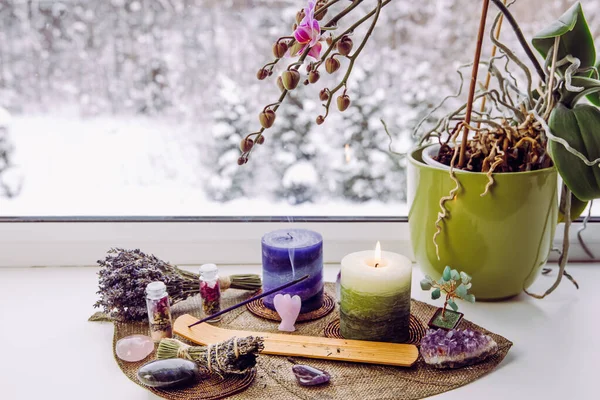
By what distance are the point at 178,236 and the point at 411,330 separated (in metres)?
0.50

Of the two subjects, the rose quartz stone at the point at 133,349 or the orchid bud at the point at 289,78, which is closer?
the orchid bud at the point at 289,78

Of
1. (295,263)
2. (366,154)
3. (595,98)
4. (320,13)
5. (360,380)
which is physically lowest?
(360,380)

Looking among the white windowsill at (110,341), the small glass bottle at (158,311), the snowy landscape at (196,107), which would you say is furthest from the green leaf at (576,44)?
the small glass bottle at (158,311)

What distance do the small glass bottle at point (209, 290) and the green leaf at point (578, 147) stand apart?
51 centimetres

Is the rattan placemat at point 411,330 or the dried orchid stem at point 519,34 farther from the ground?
the dried orchid stem at point 519,34

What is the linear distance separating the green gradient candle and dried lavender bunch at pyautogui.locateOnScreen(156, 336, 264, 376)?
0.46ft

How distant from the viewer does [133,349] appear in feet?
2.59

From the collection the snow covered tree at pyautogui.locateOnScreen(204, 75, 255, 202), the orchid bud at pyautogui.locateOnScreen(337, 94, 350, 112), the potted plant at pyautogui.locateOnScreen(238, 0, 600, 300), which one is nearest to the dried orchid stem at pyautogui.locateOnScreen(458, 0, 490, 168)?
the potted plant at pyautogui.locateOnScreen(238, 0, 600, 300)

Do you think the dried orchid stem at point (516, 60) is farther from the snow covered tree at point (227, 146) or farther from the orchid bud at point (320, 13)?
the snow covered tree at point (227, 146)

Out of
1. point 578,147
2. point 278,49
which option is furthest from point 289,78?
point 578,147

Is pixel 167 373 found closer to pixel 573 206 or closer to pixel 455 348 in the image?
pixel 455 348

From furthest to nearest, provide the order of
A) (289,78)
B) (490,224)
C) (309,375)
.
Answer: (490,224)
(309,375)
(289,78)

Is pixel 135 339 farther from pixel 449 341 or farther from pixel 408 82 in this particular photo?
pixel 408 82

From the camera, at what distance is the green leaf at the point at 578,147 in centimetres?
79
